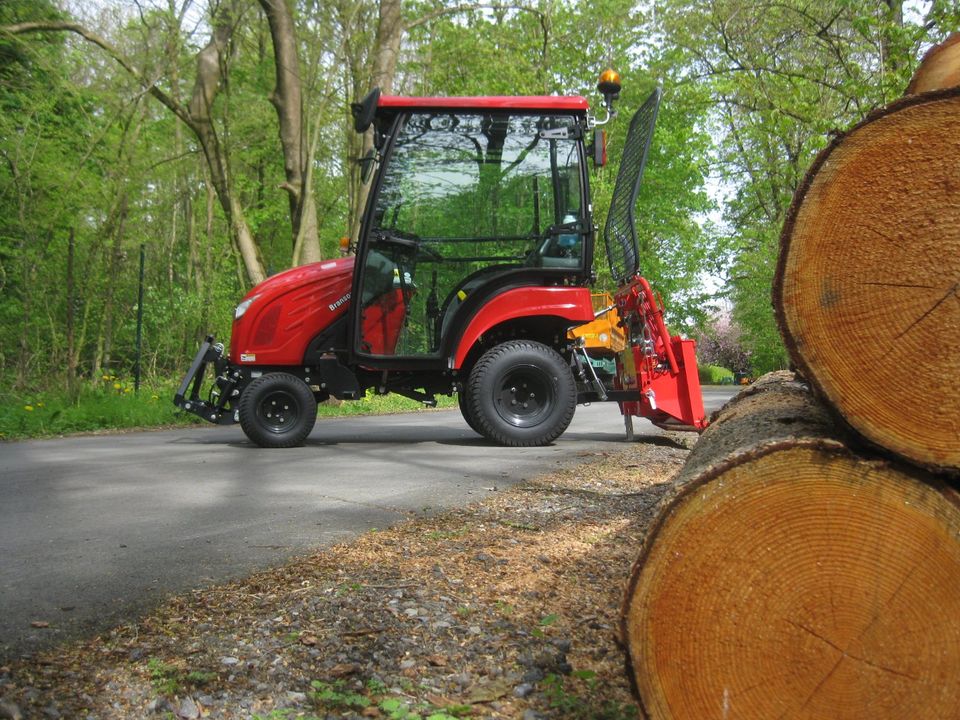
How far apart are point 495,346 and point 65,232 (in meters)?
7.03

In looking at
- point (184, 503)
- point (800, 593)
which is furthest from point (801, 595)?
point (184, 503)

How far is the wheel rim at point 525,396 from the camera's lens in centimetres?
806

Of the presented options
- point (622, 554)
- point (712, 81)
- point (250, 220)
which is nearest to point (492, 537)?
point (622, 554)

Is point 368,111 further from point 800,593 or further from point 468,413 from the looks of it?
point 800,593

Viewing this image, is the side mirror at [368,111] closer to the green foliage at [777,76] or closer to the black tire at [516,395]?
the black tire at [516,395]

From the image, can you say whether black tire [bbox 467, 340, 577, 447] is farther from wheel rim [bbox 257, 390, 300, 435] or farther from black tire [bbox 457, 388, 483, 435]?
wheel rim [bbox 257, 390, 300, 435]

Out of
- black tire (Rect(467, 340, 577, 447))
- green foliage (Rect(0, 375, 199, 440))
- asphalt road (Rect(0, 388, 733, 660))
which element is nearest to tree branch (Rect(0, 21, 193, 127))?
green foliage (Rect(0, 375, 199, 440))

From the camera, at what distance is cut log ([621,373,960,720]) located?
68.2 inches

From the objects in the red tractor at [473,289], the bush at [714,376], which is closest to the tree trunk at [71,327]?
the red tractor at [473,289]

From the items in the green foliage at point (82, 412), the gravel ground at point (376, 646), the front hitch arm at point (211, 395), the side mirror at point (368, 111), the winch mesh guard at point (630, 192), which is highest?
the side mirror at point (368, 111)

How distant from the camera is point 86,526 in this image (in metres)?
4.30

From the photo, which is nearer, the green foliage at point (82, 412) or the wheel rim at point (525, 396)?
the wheel rim at point (525, 396)

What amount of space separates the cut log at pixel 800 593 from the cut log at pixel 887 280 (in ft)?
0.38

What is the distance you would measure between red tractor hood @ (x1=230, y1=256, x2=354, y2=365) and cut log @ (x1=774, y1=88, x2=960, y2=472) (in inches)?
262
